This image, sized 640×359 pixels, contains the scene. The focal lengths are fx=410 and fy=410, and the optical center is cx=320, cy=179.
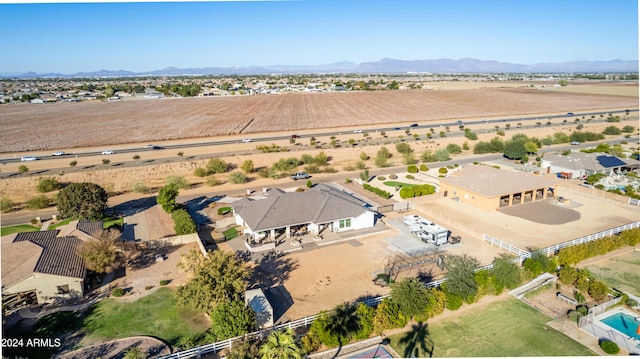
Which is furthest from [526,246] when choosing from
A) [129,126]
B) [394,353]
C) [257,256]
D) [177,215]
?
[129,126]

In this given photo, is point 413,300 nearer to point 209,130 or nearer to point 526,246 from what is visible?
point 526,246

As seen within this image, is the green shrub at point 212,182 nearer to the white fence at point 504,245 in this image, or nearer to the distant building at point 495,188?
the distant building at point 495,188

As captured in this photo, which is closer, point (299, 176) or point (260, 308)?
point (260, 308)

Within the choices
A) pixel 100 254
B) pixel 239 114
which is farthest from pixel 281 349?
pixel 239 114

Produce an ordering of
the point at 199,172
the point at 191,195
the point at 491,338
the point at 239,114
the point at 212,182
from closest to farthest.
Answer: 1. the point at 491,338
2. the point at 191,195
3. the point at 212,182
4. the point at 199,172
5. the point at 239,114

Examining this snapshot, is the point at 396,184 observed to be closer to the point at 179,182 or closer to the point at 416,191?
the point at 416,191

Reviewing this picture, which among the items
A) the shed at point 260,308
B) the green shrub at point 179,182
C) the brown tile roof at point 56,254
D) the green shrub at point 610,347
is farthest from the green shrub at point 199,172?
the green shrub at point 610,347

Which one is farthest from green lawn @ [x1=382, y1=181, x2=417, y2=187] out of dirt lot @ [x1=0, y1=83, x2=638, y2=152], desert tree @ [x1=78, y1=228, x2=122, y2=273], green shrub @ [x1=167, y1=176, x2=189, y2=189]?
dirt lot @ [x1=0, y1=83, x2=638, y2=152]
